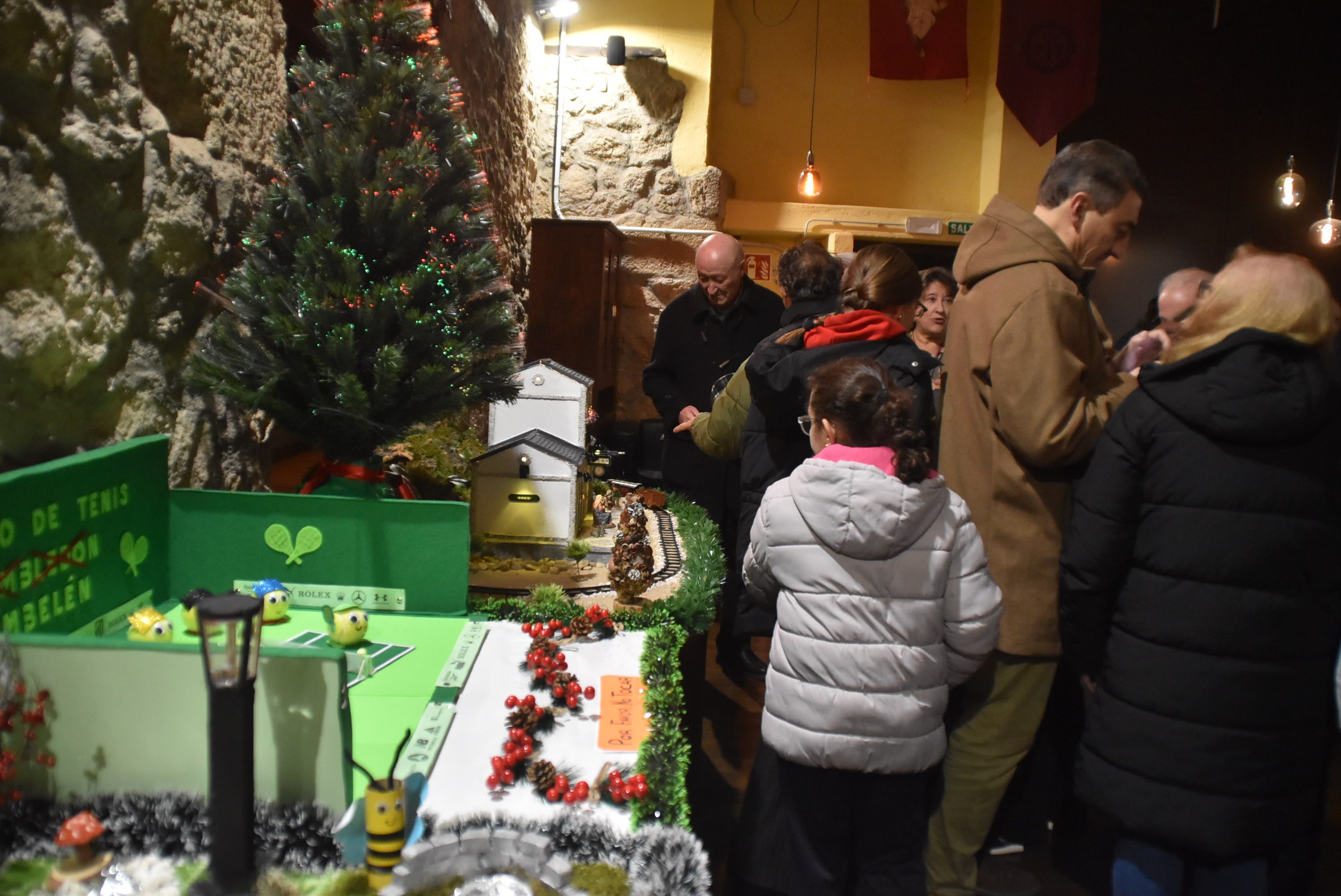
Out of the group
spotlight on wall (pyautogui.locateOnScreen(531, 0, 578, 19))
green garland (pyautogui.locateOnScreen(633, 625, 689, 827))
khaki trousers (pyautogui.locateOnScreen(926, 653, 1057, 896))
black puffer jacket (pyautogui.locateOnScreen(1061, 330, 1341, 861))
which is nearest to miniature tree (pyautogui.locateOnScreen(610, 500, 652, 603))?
green garland (pyautogui.locateOnScreen(633, 625, 689, 827))

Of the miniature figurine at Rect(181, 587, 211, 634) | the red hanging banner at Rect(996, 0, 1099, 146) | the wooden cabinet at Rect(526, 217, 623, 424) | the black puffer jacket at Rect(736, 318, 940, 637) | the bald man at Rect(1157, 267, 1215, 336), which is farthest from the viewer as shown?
the red hanging banner at Rect(996, 0, 1099, 146)

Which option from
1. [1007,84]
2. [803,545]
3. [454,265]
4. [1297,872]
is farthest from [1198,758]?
[1007,84]

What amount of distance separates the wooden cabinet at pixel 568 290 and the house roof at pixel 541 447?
2898 millimetres

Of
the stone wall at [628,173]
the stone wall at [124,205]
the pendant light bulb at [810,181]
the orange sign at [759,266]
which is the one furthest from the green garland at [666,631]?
the orange sign at [759,266]

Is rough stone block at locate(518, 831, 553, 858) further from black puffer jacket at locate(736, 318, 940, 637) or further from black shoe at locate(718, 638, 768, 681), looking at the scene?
black shoe at locate(718, 638, 768, 681)

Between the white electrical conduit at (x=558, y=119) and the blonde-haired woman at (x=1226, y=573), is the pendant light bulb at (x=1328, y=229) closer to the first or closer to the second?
the white electrical conduit at (x=558, y=119)

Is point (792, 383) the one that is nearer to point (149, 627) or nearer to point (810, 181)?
point (149, 627)

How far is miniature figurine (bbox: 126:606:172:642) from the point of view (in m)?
1.44

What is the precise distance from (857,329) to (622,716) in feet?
3.60

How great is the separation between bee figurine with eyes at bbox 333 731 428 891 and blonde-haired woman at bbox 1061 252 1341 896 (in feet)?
3.97

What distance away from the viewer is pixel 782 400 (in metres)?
2.19

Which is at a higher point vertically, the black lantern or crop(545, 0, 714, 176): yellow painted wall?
crop(545, 0, 714, 176): yellow painted wall

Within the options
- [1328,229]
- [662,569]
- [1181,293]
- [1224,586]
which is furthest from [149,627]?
[1328,229]

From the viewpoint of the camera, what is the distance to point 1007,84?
6.31 m
